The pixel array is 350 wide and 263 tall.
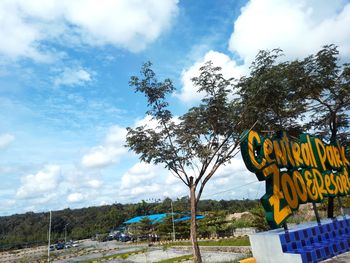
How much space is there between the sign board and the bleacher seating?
0.80 m

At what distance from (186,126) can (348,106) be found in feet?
30.6

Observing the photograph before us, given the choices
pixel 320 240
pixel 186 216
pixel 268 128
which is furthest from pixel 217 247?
pixel 186 216

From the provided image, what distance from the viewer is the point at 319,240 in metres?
11.3

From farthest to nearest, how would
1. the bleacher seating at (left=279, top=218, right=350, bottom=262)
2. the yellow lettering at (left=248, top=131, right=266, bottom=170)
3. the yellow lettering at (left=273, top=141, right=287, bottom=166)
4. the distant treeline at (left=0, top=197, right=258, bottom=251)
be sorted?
the distant treeline at (left=0, top=197, right=258, bottom=251)
the yellow lettering at (left=273, top=141, right=287, bottom=166)
the bleacher seating at (left=279, top=218, right=350, bottom=262)
the yellow lettering at (left=248, top=131, right=266, bottom=170)

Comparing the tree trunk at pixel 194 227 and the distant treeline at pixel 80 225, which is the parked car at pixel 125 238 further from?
the tree trunk at pixel 194 227

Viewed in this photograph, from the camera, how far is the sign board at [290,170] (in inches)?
379

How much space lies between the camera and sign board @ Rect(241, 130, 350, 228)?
9625 mm

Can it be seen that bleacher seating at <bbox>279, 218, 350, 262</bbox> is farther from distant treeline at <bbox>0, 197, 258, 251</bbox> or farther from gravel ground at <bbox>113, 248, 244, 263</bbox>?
distant treeline at <bbox>0, 197, 258, 251</bbox>

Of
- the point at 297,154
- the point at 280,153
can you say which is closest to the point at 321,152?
the point at 297,154

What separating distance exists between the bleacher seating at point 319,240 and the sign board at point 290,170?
31.6 inches

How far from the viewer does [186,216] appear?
44.1 meters

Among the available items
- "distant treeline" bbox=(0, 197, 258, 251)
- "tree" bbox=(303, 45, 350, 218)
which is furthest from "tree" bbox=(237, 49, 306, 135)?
"distant treeline" bbox=(0, 197, 258, 251)

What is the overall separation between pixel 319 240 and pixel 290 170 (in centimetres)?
273

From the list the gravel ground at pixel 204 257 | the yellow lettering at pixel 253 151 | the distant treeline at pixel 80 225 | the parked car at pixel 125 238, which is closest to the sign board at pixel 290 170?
the yellow lettering at pixel 253 151
